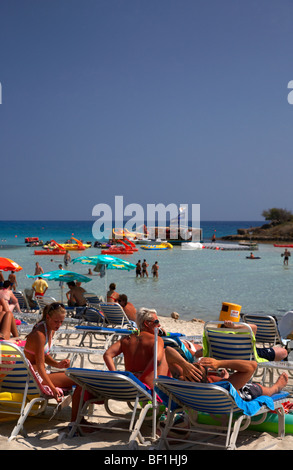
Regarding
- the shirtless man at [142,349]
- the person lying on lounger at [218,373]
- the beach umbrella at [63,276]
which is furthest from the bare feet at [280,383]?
the beach umbrella at [63,276]

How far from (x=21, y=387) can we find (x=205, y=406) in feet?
5.00

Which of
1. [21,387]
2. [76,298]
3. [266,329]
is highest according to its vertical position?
[21,387]

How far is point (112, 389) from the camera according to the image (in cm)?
377

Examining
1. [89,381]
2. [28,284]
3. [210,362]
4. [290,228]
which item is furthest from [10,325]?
[290,228]

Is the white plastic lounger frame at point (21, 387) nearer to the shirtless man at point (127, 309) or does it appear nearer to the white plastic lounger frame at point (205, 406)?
the white plastic lounger frame at point (205, 406)

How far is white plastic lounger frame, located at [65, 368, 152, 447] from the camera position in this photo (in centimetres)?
362

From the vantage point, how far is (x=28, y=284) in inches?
904

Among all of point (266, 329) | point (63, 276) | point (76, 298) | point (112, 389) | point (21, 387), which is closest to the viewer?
point (112, 389)

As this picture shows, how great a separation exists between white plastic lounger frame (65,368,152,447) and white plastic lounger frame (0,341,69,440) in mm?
371

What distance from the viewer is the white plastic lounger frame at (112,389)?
362cm

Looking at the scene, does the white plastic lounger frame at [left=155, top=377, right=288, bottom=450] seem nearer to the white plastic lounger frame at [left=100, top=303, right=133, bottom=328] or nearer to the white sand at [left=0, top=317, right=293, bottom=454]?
the white sand at [left=0, top=317, right=293, bottom=454]

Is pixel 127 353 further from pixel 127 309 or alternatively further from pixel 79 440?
pixel 127 309

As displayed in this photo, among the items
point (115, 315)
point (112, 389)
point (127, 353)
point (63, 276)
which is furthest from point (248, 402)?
point (63, 276)

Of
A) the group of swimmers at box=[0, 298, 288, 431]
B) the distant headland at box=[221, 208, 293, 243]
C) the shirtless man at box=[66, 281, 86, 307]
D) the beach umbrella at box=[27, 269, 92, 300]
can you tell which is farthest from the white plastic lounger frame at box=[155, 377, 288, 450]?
the distant headland at box=[221, 208, 293, 243]
